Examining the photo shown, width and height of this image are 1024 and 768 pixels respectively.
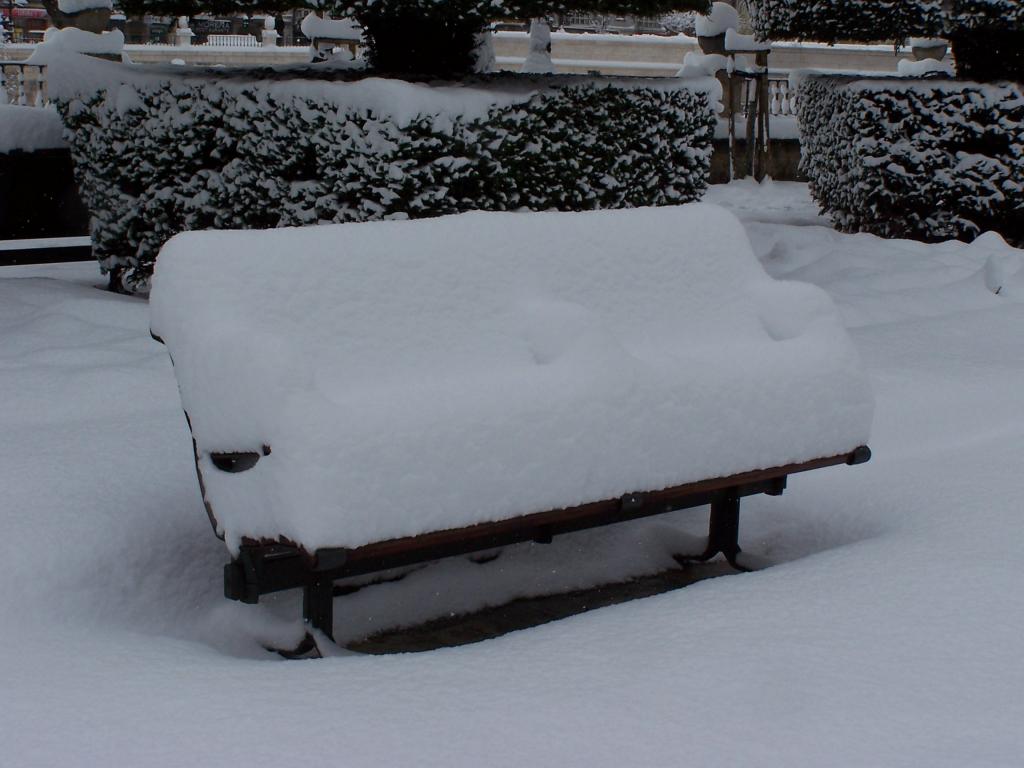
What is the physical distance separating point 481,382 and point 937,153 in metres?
8.00

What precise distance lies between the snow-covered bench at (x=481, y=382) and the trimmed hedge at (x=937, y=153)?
660cm

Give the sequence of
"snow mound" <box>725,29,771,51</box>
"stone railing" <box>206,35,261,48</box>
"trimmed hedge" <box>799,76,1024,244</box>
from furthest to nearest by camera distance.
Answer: "stone railing" <box>206,35,261,48</box> → "snow mound" <box>725,29,771,51</box> → "trimmed hedge" <box>799,76,1024,244</box>

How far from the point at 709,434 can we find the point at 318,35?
14873 millimetres

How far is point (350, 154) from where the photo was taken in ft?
21.7

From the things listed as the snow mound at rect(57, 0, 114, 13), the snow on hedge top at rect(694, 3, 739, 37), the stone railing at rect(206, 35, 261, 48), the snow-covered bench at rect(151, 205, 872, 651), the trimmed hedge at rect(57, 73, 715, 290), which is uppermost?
the stone railing at rect(206, 35, 261, 48)

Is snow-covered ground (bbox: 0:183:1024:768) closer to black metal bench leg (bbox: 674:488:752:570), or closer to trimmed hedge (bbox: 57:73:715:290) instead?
black metal bench leg (bbox: 674:488:752:570)

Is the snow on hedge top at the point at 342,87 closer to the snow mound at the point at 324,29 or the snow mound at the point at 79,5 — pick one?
the snow mound at the point at 79,5

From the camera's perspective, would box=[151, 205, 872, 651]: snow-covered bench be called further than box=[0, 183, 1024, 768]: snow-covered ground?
Yes

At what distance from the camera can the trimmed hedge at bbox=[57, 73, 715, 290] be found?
6.57 metres

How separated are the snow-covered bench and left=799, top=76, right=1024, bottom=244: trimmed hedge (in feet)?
21.6

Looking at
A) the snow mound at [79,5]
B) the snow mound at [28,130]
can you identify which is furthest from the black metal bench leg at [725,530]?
the snow mound at [79,5]

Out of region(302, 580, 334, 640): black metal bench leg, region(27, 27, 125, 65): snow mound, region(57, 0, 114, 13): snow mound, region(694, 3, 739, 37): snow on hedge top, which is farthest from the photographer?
region(694, 3, 739, 37): snow on hedge top

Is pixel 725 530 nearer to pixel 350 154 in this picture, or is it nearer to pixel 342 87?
pixel 350 154

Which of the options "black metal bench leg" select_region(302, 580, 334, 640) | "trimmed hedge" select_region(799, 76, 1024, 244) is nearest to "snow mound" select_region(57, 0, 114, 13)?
"trimmed hedge" select_region(799, 76, 1024, 244)
